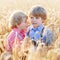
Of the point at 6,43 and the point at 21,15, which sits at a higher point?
→ the point at 21,15

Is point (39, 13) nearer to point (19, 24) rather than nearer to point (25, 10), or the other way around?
point (19, 24)

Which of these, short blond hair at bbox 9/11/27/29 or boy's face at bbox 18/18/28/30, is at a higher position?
short blond hair at bbox 9/11/27/29

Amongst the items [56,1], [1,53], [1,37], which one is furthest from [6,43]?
[56,1]

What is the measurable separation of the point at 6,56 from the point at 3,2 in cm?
218

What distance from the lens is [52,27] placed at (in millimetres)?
2119

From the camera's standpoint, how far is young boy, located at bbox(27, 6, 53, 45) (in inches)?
81.0

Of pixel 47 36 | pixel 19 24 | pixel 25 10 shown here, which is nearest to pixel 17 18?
pixel 19 24

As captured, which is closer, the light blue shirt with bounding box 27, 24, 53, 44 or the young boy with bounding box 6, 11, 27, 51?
the light blue shirt with bounding box 27, 24, 53, 44

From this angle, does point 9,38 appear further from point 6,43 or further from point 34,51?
point 34,51

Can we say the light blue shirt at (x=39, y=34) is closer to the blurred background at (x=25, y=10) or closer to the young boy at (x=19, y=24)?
the young boy at (x=19, y=24)

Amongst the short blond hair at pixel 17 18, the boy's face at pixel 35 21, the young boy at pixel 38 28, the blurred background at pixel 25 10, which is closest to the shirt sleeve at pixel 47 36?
the young boy at pixel 38 28

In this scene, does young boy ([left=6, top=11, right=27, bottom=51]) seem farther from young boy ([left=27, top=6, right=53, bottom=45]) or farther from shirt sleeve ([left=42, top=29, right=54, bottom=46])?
shirt sleeve ([left=42, top=29, right=54, bottom=46])

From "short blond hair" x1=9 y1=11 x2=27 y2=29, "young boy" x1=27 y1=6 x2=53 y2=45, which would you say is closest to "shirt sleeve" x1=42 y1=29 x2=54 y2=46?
"young boy" x1=27 y1=6 x2=53 y2=45

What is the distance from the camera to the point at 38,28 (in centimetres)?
217
